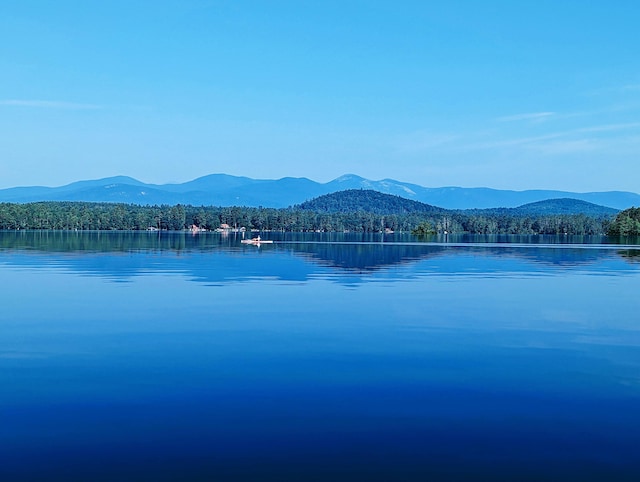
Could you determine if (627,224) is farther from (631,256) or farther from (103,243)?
(103,243)

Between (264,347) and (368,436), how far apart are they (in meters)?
7.67

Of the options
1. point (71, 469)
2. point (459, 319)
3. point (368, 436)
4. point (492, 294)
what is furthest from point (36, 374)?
point (492, 294)

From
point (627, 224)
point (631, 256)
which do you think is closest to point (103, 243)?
point (631, 256)

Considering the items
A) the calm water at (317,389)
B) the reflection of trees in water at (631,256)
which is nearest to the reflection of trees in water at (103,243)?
the reflection of trees in water at (631,256)

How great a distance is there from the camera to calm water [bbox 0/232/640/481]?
1000 cm

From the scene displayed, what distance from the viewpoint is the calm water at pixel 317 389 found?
1000 cm

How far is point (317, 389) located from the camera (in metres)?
13.9

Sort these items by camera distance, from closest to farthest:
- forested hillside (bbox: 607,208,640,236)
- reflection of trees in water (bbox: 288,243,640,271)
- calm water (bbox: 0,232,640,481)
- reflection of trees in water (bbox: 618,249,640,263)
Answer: calm water (bbox: 0,232,640,481) < reflection of trees in water (bbox: 288,243,640,271) < reflection of trees in water (bbox: 618,249,640,263) < forested hillside (bbox: 607,208,640,236)

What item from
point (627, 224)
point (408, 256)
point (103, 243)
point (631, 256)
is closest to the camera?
point (408, 256)

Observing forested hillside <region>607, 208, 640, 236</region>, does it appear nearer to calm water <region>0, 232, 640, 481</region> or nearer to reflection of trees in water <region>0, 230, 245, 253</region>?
reflection of trees in water <region>0, 230, 245, 253</region>

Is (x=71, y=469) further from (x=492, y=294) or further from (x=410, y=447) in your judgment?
(x=492, y=294)

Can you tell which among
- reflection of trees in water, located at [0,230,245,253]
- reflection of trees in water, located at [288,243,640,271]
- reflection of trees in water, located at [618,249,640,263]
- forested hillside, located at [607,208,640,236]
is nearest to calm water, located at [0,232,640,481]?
reflection of trees in water, located at [288,243,640,271]

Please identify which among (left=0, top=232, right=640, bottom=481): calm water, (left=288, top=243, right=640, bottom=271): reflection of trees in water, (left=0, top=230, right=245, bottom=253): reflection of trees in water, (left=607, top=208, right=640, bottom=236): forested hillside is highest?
(left=607, top=208, right=640, bottom=236): forested hillside

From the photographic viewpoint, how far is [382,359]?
667 inches
